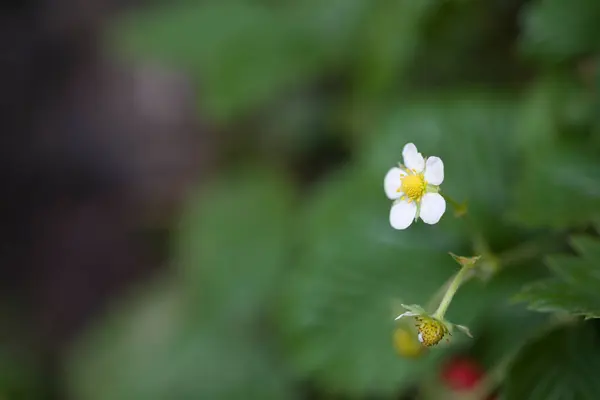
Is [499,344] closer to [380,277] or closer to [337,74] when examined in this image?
[380,277]

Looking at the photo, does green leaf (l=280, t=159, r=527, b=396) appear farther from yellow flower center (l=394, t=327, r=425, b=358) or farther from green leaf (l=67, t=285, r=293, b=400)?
green leaf (l=67, t=285, r=293, b=400)

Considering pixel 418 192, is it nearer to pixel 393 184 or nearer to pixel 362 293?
pixel 393 184

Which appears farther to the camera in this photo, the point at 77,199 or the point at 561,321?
the point at 77,199

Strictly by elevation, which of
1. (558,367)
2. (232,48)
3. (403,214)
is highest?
(232,48)

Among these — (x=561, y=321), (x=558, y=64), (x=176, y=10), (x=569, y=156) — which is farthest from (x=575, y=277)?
(x=176, y=10)

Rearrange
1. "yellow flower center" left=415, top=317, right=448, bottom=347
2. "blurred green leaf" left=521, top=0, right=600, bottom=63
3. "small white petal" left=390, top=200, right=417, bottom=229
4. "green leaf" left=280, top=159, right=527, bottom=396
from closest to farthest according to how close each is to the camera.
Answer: "yellow flower center" left=415, top=317, right=448, bottom=347 < "small white petal" left=390, top=200, right=417, bottom=229 < "blurred green leaf" left=521, top=0, right=600, bottom=63 < "green leaf" left=280, top=159, right=527, bottom=396

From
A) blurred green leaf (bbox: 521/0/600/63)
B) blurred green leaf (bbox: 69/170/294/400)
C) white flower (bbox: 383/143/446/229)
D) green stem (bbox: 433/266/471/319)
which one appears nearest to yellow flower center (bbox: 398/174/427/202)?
white flower (bbox: 383/143/446/229)

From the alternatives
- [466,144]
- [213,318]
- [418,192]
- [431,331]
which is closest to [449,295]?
[431,331]
